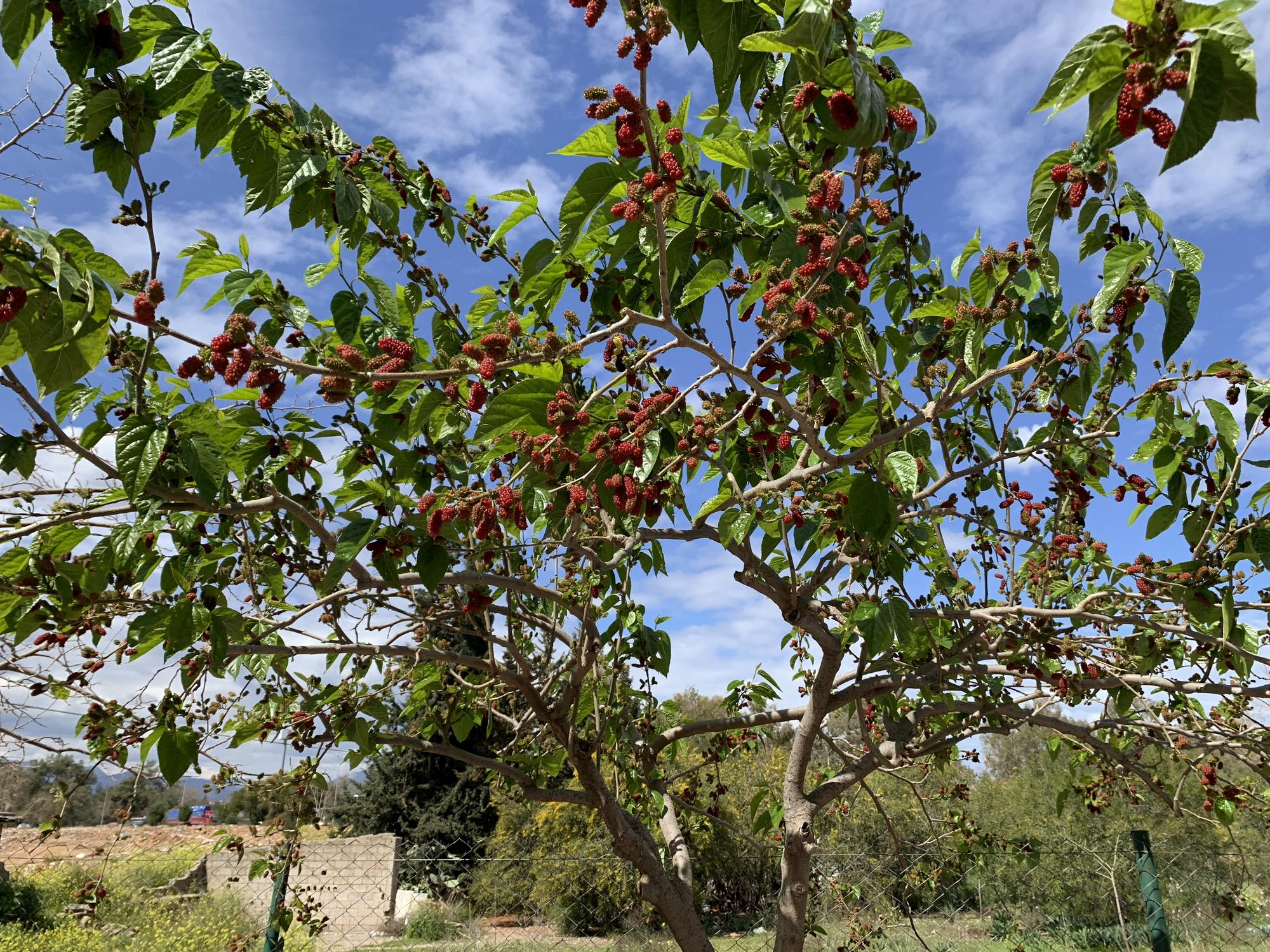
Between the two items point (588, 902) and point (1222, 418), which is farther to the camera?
point (588, 902)

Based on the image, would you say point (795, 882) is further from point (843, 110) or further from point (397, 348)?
point (843, 110)

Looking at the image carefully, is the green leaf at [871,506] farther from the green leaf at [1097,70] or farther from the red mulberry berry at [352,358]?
the red mulberry berry at [352,358]

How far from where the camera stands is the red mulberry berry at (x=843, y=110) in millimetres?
1132

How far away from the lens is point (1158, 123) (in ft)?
3.32

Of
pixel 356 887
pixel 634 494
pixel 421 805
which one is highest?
pixel 634 494

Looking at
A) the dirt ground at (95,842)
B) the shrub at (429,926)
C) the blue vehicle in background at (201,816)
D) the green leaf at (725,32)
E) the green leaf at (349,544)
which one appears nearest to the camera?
the green leaf at (725,32)

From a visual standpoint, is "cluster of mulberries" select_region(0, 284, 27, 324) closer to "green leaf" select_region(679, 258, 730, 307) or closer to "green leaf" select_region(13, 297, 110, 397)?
"green leaf" select_region(13, 297, 110, 397)

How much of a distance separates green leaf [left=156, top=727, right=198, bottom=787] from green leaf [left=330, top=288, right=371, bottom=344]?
1096 millimetres

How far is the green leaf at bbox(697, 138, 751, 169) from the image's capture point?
1695 mm

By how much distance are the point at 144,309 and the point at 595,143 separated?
88 centimetres

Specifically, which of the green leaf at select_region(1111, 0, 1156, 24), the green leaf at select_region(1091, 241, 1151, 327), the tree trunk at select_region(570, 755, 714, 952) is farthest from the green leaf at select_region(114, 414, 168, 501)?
the tree trunk at select_region(570, 755, 714, 952)

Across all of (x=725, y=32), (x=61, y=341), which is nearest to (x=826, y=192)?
(x=725, y=32)

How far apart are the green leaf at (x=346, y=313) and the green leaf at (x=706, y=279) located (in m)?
0.86

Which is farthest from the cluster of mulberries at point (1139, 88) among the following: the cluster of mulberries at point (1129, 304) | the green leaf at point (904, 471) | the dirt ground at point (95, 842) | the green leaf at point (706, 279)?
the dirt ground at point (95, 842)
